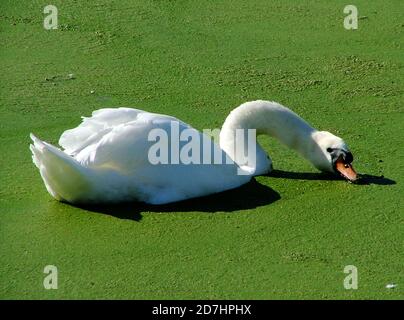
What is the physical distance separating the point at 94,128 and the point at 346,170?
1.42m

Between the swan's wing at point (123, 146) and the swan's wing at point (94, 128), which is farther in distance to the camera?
the swan's wing at point (94, 128)

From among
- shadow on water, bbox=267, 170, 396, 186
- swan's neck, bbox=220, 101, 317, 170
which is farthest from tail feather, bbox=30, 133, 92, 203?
shadow on water, bbox=267, 170, 396, 186

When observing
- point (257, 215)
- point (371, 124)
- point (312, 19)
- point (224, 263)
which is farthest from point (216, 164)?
point (312, 19)

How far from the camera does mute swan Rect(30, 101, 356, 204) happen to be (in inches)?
234

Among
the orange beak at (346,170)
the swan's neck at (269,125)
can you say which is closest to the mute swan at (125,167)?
the orange beak at (346,170)

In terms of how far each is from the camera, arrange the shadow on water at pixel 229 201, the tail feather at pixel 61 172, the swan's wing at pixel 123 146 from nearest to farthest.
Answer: the tail feather at pixel 61 172 < the swan's wing at pixel 123 146 < the shadow on water at pixel 229 201

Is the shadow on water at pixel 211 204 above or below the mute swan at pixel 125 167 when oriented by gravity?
below

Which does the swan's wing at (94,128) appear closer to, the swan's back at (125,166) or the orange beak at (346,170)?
the swan's back at (125,166)

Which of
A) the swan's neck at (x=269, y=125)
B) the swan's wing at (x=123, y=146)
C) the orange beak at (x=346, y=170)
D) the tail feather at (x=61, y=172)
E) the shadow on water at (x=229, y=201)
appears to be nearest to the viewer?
the tail feather at (x=61, y=172)

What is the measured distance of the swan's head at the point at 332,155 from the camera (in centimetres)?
637

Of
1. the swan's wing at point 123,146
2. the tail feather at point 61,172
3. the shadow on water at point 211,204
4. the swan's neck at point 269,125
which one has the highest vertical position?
the swan's neck at point 269,125

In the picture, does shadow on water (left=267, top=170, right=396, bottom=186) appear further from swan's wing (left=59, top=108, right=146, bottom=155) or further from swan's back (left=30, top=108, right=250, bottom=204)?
swan's wing (left=59, top=108, right=146, bottom=155)

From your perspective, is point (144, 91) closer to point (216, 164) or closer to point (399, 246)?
point (216, 164)

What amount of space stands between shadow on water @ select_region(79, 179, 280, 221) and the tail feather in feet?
0.42
